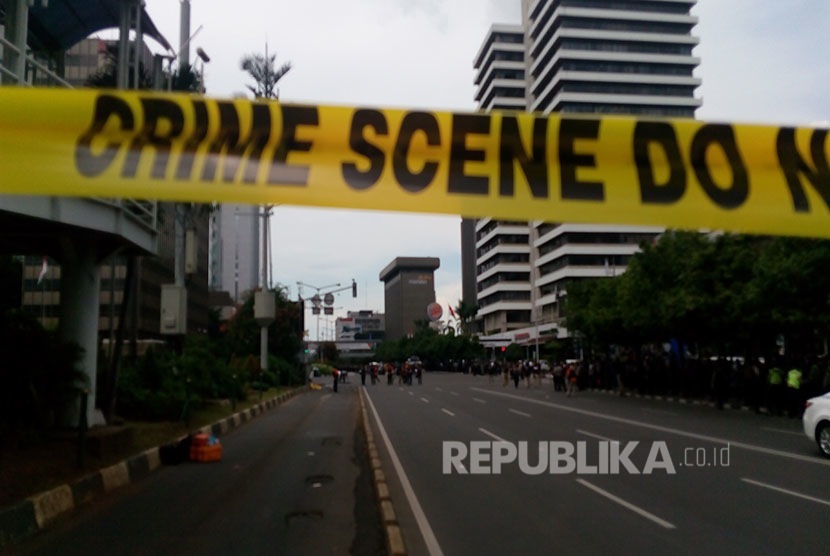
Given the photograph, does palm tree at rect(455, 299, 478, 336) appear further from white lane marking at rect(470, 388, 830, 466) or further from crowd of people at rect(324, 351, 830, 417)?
white lane marking at rect(470, 388, 830, 466)

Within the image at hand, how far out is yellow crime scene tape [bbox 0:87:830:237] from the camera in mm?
5855

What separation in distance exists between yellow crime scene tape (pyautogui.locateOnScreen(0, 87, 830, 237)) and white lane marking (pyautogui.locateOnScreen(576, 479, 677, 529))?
377 cm

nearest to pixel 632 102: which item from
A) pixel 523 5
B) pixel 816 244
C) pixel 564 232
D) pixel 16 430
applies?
pixel 564 232

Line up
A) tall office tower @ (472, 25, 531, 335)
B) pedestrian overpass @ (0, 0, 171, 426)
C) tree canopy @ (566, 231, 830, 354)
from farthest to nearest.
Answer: tall office tower @ (472, 25, 531, 335) → tree canopy @ (566, 231, 830, 354) → pedestrian overpass @ (0, 0, 171, 426)

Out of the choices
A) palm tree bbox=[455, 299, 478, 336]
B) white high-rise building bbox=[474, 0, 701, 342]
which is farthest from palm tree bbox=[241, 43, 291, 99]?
palm tree bbox=[455, 299, 478, 336]

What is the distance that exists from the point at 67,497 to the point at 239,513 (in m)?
2.11

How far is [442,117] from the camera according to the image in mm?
6035

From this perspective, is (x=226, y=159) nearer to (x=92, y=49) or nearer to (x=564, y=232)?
(x=92, y=49)

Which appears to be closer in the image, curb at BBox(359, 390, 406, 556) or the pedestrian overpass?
curb at BBox(359, 390, 406, 556)

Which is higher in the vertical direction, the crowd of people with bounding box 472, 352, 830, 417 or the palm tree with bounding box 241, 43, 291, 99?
the palm tree with bounding box 241, 43, 291, 99

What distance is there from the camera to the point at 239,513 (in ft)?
29.5

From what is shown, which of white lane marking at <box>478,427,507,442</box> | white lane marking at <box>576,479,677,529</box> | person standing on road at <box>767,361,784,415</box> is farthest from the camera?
person standing on road at <box>767,361,784,415</box>
